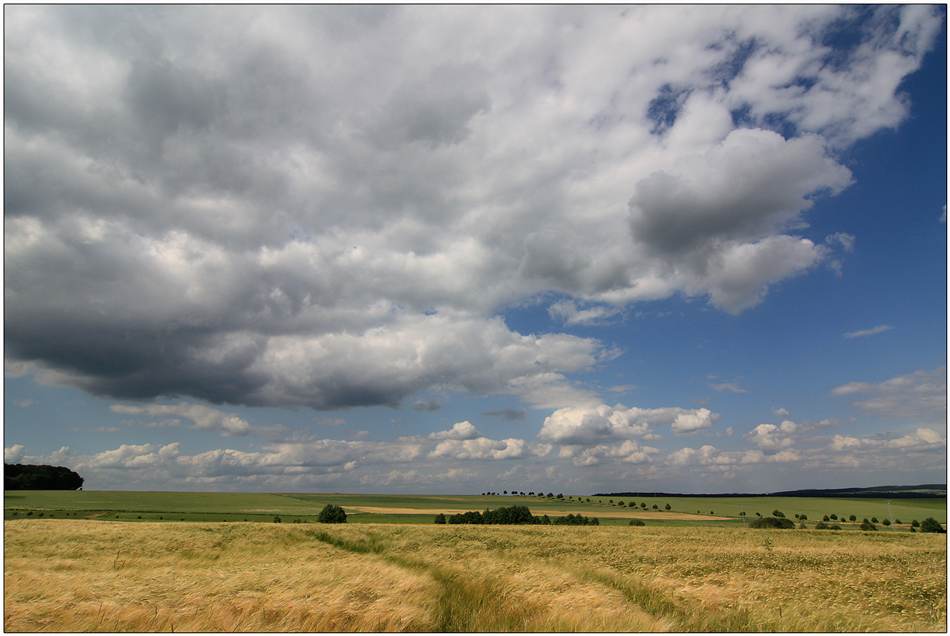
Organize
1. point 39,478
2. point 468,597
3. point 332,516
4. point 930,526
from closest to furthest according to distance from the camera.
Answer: point 468,597 → point 332,516 → point 930,526 → point 39,478

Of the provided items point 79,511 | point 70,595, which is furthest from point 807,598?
point 79,511

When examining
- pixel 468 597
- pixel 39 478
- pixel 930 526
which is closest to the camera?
pixel 468 597

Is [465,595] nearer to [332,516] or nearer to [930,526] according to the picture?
[332,516]

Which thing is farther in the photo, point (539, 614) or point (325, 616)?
point (539, 614)

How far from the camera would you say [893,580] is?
17297mm

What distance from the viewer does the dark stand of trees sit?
142m

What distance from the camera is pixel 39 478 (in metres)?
147

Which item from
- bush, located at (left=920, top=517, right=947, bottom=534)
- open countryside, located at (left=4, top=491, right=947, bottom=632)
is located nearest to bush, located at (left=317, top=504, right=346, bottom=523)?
open countryside, located at (left=4, top=491, right=947, bottom=632)

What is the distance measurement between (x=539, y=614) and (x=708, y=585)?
7.49 m

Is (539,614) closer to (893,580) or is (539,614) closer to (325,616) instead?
(325,616)

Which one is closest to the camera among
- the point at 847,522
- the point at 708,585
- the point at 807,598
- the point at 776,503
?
the point at 807,598

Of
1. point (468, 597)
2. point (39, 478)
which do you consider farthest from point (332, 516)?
point (39, 478)

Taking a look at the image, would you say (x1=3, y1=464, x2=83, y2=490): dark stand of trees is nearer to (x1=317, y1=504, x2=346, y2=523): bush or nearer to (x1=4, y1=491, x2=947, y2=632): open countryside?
(x1=317, y1=504, x2=346, y2=523): bush

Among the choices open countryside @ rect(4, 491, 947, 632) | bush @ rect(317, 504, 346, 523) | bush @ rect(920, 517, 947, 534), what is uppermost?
open countryside @ rect(4, 491, 947, 632)
